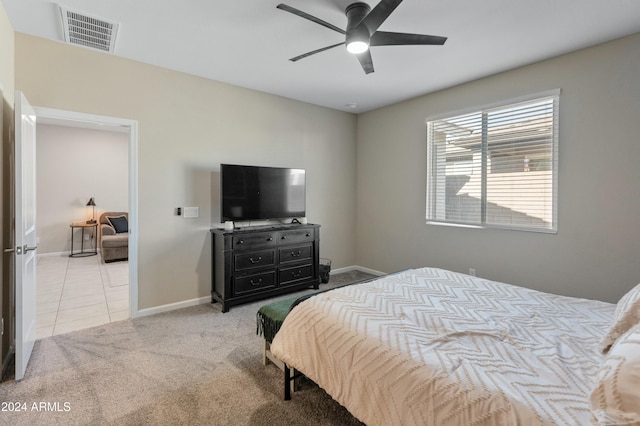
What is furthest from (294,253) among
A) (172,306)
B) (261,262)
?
(172,306)

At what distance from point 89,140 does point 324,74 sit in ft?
20.4

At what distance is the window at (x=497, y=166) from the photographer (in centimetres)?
322

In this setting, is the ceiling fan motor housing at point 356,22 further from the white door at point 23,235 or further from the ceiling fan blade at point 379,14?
the white door at point 23,235

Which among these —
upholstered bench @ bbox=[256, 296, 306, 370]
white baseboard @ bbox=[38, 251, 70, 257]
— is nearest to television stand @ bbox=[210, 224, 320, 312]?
upholstered bench @ bbox=[256, 296, 306, 370]

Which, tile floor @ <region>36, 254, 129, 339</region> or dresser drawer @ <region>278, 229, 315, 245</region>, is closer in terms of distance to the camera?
tile floor @ <region>36, 254, 129, 339</region>

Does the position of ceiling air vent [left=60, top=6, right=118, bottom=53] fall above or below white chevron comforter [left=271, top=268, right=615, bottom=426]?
above

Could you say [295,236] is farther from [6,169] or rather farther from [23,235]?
[6,169]

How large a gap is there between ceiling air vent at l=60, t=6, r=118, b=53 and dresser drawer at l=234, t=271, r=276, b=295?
2.67 metres

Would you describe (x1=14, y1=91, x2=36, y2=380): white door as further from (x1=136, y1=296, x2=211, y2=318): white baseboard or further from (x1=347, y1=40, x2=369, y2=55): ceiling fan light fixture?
(x1=347, y1=40, x2=369, y2=55): ceiling fan light fixture

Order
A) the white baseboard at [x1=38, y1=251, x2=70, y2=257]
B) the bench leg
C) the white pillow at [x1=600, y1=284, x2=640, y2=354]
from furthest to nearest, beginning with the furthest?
the white baseboard at [x1=38, y1=251, x2=70, y2=257], the bench leg, the white pillow at [x1=600, y1=284, x2=640, y2=354]

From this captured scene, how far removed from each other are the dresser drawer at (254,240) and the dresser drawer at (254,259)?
9 centimetres

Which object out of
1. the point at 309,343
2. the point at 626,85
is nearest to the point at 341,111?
the point at 626,85

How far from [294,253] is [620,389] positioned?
3440 mm

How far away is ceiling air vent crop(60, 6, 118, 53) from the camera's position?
2.47 metres
